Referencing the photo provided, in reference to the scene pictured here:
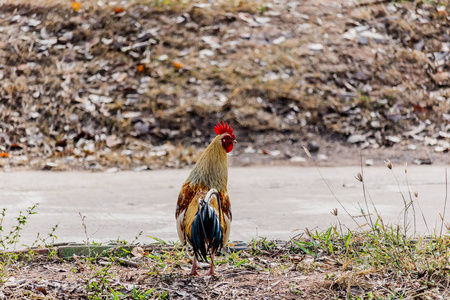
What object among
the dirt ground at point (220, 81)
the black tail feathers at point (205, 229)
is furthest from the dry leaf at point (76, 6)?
the black tail feathers at point (205, 229)

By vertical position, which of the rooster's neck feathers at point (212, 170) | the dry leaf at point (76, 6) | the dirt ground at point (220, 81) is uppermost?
the dry leaf at point (76, 6)

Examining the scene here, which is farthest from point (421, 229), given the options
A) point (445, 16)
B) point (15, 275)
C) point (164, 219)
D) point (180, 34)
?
point (445, 16)

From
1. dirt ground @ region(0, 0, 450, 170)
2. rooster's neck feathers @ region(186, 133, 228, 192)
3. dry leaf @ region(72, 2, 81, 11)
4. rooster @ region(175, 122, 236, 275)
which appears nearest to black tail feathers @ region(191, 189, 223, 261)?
rooster @ region(175, 122, 236, 275)

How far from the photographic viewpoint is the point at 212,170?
4004 mm

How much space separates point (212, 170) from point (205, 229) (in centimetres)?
56

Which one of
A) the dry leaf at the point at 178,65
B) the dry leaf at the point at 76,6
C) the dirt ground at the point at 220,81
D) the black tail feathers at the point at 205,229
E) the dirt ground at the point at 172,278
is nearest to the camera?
the dirt ground at the point at 172,278

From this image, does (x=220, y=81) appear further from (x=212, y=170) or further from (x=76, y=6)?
(x=212, y=170)

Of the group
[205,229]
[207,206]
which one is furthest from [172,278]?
[207,206]

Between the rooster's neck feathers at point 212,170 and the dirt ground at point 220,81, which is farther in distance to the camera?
the dirt ground at point 220,81

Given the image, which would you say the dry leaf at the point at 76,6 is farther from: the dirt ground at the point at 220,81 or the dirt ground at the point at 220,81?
the dirt ground at the point at 220,81

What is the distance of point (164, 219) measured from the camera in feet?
18.1

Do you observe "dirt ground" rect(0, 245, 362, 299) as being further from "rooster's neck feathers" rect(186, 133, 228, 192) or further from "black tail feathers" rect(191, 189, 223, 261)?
"rooster's neck feathers" rect(186, 133, 228, 192)

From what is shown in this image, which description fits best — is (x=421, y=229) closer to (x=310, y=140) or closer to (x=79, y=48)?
(x=310, y=140)

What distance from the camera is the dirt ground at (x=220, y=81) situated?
8727 millimetres
